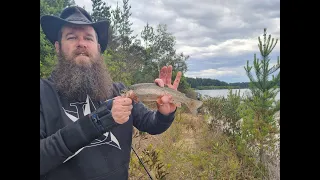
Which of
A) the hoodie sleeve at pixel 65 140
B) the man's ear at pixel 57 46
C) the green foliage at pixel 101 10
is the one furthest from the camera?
the green foliage at pixel 101 10

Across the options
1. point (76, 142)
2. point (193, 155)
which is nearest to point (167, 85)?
point (193, 155)

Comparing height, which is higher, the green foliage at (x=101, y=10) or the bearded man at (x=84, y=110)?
the green foliage at (x=101, y=10)

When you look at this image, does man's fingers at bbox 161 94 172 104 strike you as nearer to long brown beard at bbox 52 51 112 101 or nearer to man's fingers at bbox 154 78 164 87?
man's fingers at bbox 154 78 164 87

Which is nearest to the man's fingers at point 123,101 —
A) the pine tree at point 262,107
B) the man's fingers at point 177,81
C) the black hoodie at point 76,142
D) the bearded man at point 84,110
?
the bearded man at point 84,110

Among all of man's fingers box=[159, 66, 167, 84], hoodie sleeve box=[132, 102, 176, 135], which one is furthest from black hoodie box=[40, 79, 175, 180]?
man's fingers box=[159, 66, 167, 84]

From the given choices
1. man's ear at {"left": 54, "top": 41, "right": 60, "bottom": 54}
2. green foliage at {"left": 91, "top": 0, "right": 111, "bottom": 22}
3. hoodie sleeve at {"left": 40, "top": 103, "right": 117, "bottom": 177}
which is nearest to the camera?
hoodie sleeve at {"left": 40, "top": 103, "right": 117, "bottom": 177}

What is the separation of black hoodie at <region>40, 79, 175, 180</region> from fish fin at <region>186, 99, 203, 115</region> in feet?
1.62

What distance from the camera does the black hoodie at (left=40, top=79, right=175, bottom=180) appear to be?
6.64ft

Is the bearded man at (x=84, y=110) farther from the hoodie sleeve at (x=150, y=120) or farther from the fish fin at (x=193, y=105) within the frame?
the fish fin at (x=193, y=105)

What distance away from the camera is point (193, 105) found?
86.7 inches

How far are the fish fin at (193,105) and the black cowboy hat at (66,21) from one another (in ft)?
2.55

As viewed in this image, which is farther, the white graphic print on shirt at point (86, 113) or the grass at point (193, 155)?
the grass at point (193, 155)

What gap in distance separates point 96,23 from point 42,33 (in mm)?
405

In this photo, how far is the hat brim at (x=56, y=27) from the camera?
210 cm
